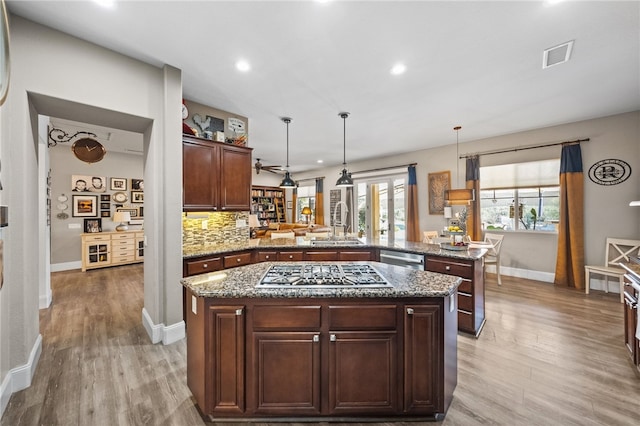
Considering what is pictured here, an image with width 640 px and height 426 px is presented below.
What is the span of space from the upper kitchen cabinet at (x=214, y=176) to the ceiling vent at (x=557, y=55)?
355 centimetres

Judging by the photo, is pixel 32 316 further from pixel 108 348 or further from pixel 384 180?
pixel 384 180

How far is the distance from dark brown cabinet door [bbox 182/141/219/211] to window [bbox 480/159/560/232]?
5382mm

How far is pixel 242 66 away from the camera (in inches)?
107

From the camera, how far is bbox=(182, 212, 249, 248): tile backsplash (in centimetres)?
353

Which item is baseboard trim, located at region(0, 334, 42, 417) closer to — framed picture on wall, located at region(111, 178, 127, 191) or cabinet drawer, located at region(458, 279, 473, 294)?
cabinet drawer, located at region(458, 279, 473, 294)

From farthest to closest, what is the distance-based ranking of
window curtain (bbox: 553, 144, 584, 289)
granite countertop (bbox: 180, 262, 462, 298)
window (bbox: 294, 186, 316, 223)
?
window (bbox: 294, 186, 316, 223) → window curtain (bbox: 553, 144, 584, 289) → granite countertop (bbox: 180, 262, 462, 298)

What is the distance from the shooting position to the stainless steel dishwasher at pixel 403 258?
322 centimetres

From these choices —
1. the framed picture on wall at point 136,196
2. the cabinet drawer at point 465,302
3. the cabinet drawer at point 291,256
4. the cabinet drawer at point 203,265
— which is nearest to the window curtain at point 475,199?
the cabinet drawer at point 465,302

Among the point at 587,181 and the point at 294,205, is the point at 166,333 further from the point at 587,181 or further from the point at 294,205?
the point at 294,205

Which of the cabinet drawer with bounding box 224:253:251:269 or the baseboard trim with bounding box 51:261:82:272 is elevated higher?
the cabinet drawer with bounding box 224:253:251:269

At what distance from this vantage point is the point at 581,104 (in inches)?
147

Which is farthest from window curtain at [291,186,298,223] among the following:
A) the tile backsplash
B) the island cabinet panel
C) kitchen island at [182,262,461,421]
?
kitchen island at [182,262,461,421]

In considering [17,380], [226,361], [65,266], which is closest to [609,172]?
[226,361]

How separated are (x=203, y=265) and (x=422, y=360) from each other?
8.26ft
